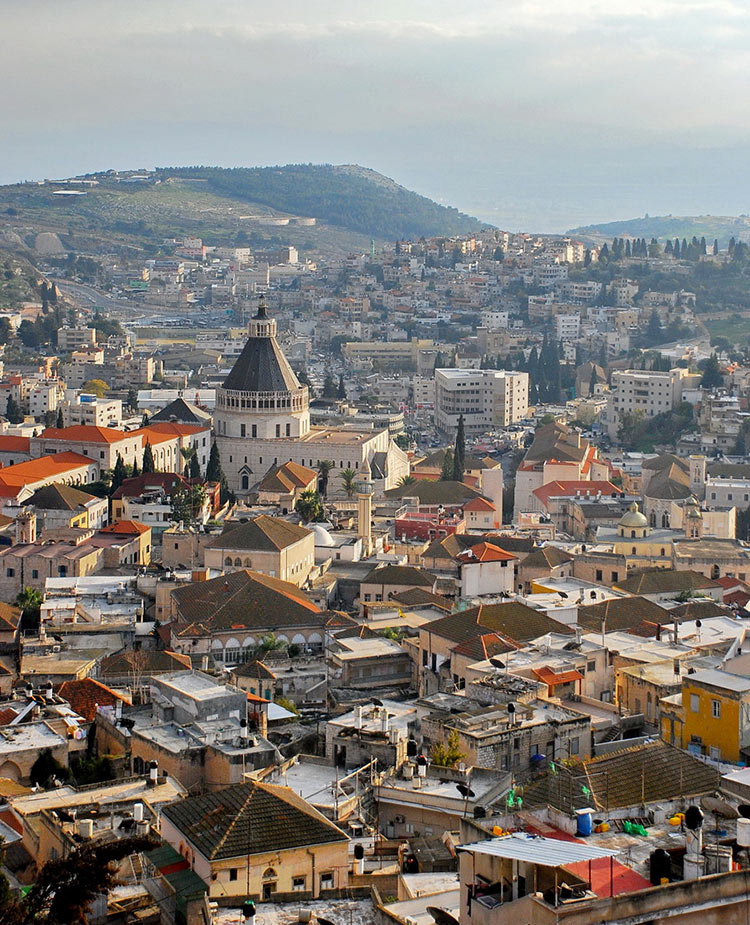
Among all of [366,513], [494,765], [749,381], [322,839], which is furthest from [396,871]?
[749,381]

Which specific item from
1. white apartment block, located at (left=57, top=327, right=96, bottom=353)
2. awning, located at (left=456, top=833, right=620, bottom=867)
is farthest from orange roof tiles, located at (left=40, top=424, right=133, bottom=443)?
white apartment block, located at (left=57, top=327, right=96, bottom=353)

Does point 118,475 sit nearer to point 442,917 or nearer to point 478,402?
point 478,402

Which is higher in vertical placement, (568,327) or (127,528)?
(568,327)

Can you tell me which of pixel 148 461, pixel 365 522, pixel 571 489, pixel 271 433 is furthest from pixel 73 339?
pixel 365 522

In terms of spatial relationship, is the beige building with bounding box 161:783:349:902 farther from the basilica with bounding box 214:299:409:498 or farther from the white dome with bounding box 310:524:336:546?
the basilica with bounding box 214:299:409:498

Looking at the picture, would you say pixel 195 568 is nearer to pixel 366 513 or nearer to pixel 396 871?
pixel 366 513

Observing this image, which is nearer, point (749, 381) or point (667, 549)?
point (667, 549)
